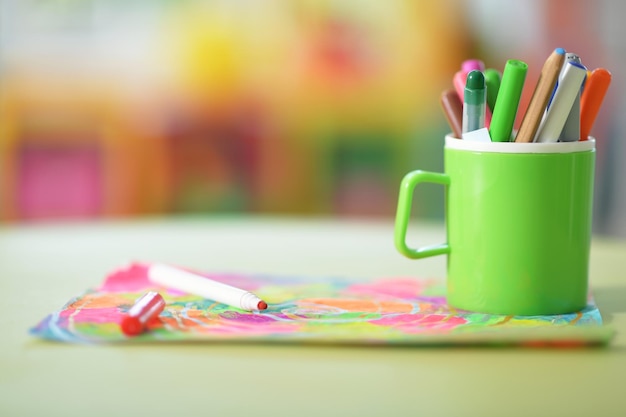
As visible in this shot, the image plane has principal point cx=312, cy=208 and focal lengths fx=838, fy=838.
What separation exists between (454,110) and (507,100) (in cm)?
7

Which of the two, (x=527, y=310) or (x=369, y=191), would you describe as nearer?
(x=527, y=310)

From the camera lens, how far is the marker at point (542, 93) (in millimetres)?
551

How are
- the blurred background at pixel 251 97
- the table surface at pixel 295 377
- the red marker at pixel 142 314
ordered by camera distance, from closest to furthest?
the table surface at pixel 295 377 → the red marker at pixel 142 314 → the blurred background at pixel 251 97

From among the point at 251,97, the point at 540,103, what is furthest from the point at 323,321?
the point at 251,97

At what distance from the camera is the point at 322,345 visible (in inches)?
20.4

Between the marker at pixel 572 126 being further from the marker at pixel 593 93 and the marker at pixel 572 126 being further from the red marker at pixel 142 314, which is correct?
the red marker at pixel 142 314

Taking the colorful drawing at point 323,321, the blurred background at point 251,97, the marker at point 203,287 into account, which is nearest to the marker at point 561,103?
the colorful drawing at point 323,321

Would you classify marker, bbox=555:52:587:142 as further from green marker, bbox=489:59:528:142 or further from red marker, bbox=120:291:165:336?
red marker, bbox=120:291:165:336

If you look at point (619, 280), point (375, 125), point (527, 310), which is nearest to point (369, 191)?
point (375, 125)

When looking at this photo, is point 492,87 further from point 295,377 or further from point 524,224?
point 295,377

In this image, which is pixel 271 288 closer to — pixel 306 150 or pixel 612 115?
pixel 306 150

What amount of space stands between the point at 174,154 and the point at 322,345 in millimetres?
1858

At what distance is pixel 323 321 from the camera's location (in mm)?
559

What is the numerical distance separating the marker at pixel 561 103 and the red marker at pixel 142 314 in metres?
0.28
